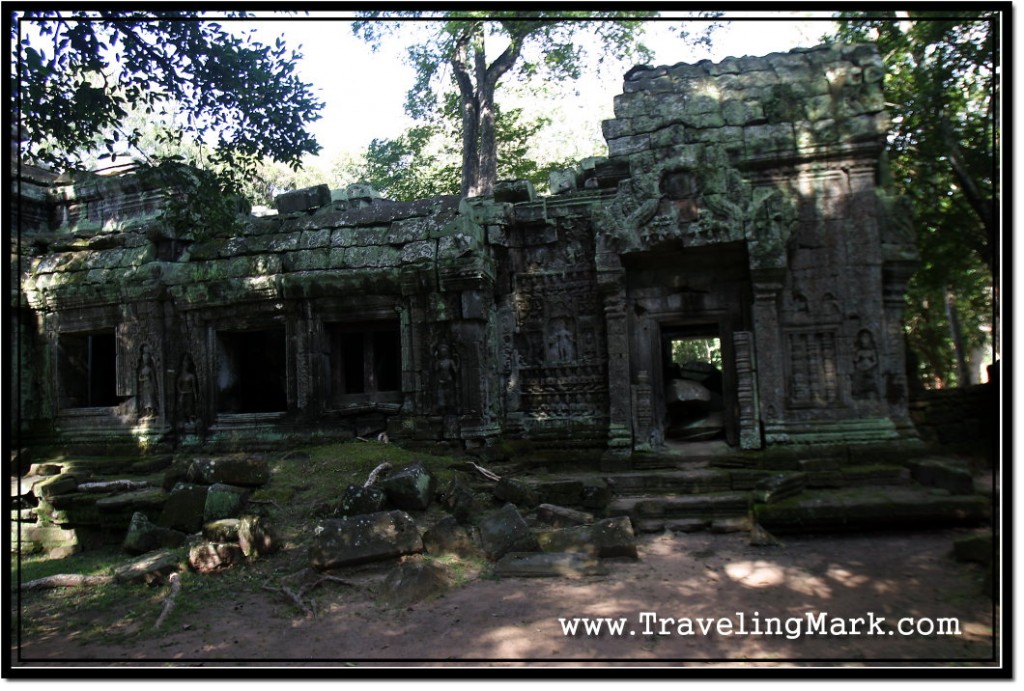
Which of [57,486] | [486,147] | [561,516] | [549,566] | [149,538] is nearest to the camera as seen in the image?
[549,566]

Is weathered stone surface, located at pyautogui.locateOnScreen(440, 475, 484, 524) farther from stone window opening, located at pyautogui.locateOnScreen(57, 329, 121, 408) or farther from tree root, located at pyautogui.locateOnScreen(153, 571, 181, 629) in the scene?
stone window opening, located at pyautogui.locateOnScreen(57, 329, 121, 408)

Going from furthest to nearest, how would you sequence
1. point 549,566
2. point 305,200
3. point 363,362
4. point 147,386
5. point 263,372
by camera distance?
point 263,372
point 305,200
point 363,362
point 147,386
point 549,566

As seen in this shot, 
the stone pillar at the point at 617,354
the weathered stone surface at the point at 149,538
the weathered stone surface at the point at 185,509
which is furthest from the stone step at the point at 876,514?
the weathered stone surface at the point at 149,538

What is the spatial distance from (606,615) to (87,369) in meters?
9.94

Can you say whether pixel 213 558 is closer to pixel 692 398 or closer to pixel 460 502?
pixel 460 502

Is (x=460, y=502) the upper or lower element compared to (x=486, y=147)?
lower

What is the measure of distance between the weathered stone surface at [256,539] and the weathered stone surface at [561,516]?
2.42 meters

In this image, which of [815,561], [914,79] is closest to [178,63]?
[815,561]

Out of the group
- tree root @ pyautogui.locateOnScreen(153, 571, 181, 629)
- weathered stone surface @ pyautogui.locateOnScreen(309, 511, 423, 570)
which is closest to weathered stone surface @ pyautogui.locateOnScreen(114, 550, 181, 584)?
tree root @ pyautogui.locateOnScreen(153, 571, 181, 629)

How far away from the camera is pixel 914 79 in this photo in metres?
10.6

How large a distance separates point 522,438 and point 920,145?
7.82 metres

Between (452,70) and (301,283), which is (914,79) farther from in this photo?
(452,70)

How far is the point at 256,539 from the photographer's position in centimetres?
592
